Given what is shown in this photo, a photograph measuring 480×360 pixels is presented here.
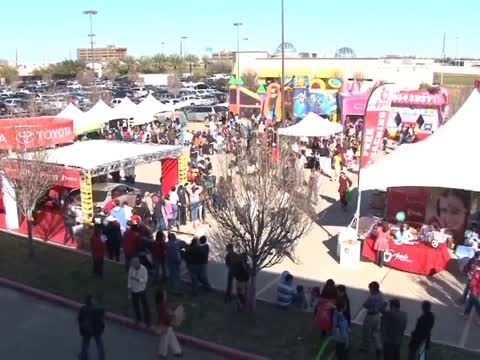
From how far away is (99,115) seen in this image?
2919 centimetres

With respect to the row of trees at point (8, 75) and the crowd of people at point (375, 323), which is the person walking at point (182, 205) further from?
the row of trees at point (8, 75)

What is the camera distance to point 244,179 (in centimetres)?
1013

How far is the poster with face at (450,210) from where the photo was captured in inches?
539

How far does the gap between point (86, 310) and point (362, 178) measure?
24.4 ft

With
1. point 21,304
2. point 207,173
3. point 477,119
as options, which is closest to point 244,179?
point 21,304

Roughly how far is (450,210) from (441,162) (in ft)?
6.77

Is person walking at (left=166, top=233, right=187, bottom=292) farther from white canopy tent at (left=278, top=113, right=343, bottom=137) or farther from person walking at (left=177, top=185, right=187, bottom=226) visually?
white canopy tent at (left=278, top=113, right=343, bottom=137)

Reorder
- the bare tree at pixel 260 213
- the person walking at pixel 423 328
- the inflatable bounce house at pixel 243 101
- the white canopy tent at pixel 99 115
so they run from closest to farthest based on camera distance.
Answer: the person walking at pixel 423 328 < the bare tree at pixel 260 213 < the white canopy tent at pixel 99 115 < the inflatable bounce house at pixel 243 101

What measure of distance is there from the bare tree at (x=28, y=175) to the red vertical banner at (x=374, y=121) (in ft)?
27.6

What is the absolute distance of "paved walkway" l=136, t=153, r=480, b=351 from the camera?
959 cm

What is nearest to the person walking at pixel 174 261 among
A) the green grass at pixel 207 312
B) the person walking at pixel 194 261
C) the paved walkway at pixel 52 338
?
the person walking at pixel 194 261

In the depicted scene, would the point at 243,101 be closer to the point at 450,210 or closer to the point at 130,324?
the point at 450,210

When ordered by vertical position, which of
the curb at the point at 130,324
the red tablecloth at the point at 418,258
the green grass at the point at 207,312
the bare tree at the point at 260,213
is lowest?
the curb at the point at 130,324

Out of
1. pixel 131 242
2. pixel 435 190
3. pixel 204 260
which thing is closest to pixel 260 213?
pixel 204 260
